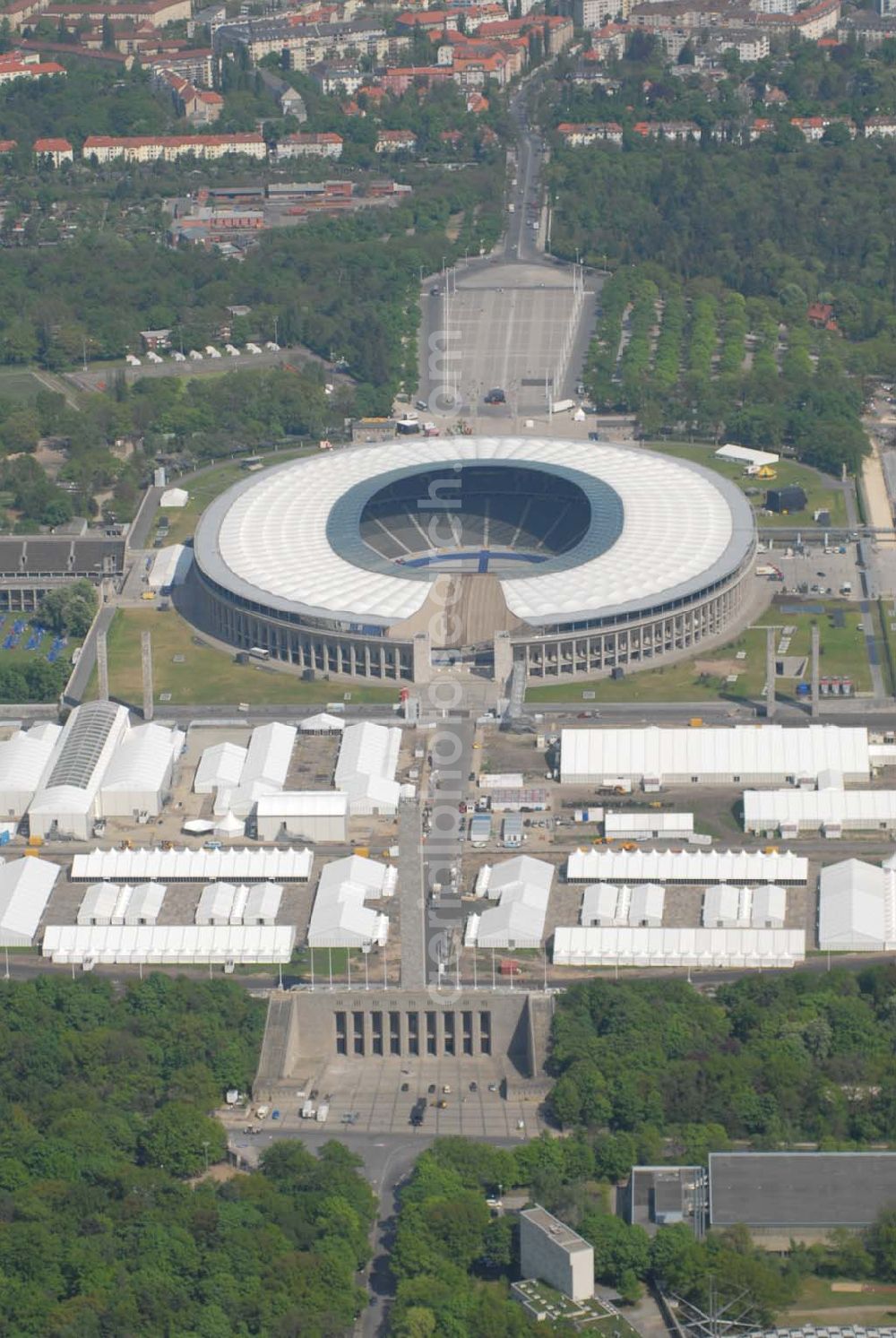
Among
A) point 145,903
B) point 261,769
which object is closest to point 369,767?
point 261,769

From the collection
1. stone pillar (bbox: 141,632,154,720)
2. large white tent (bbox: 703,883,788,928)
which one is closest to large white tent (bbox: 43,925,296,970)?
large white tent (bbox: 703,883,788,928)

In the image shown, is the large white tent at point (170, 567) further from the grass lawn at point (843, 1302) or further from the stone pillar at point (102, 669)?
the grass lawn at point (843, 1302)

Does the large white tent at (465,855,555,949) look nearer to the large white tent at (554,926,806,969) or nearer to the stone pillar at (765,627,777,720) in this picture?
the large white tent at (554,926,806,969)

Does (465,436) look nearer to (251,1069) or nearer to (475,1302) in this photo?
(251,1069)

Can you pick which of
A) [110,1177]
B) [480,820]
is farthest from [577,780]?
[110,1177]

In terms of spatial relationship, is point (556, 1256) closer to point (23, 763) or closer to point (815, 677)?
point (23, 763)

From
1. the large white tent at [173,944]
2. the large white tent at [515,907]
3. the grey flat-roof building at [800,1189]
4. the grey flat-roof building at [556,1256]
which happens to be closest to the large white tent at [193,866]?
the large white tent at [173,944]
